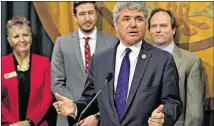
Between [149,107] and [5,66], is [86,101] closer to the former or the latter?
[149,107]

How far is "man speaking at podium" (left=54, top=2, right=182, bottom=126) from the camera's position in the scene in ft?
7.43

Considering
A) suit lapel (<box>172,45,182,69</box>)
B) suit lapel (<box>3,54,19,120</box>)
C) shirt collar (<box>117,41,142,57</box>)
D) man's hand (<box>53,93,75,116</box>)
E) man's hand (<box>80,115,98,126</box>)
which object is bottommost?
suit lapel (<box>3,54,19,120</box>)

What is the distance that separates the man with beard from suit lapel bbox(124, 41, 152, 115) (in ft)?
4.14

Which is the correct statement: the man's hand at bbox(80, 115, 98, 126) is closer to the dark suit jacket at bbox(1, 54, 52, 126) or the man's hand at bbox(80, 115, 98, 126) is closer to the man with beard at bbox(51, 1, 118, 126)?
the man with beard at bbox(51, 1, 118, 126)

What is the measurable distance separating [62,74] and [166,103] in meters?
1.53

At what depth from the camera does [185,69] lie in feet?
11.3

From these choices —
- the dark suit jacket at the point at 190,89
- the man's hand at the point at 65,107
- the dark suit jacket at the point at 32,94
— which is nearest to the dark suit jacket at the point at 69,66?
the dark suit jacket at the point at 32,94

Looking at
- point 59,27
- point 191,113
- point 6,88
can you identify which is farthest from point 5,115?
point 191,113

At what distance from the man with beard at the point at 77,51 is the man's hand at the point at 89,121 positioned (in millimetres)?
1097

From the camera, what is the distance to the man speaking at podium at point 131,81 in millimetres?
2264

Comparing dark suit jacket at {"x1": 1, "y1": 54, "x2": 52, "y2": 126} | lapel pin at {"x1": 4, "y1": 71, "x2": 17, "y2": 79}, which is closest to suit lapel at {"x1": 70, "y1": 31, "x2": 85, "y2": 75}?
dark suit jacket at {"x1": 1, "y1": 54, "x2": 52, "y2": 126}

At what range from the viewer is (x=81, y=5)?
3650 millimetres

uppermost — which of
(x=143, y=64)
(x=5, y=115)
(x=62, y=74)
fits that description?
(x=143, y=64)

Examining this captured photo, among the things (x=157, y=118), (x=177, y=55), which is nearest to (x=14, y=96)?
(x=177, y=55)
